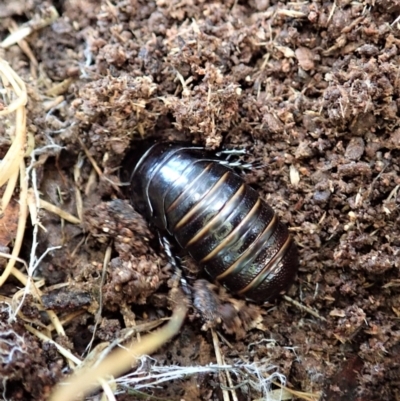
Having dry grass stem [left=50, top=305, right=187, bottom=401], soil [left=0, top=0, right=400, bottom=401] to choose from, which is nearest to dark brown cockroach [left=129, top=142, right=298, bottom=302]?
soil [left=0, top=0, right=400, bottom=401]

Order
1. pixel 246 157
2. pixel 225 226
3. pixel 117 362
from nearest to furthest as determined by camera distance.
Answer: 1. pixel 117 362
2. pixel 225 226
3. pixel 246 157

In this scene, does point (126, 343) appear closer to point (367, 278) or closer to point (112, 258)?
point (112, 258)

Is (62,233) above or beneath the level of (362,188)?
beneath

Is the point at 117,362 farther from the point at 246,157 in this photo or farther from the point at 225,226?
the point at 246,157

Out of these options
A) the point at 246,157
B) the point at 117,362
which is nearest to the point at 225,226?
the point at 246,157

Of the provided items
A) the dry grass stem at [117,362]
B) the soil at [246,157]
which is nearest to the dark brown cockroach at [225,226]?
the soil at [246,157]

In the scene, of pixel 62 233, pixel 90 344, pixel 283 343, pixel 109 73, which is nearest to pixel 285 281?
pixel 283 343

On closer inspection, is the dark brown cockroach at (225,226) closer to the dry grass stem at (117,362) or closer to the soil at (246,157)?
the soil at (246,157)
